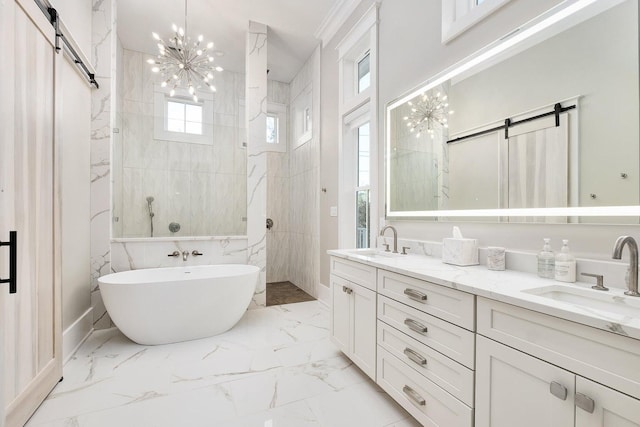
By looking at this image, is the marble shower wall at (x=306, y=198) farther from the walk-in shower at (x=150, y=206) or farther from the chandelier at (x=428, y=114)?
the walk-in shower at (x=150, y=206)

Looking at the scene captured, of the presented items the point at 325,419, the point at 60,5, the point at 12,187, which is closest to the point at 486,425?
the point at 325,419

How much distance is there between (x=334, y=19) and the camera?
3.37m

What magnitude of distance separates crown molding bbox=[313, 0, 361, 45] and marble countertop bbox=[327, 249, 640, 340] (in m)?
2.77

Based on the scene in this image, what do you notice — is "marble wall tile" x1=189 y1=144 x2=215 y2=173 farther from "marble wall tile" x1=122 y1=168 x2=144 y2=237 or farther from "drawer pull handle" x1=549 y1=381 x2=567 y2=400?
"drawer pull handle" x1=549 y1=381 x2=567 y2=400

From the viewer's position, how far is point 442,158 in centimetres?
204

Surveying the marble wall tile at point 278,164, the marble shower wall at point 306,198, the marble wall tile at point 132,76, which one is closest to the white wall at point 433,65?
the marble shower wall at point 306,198

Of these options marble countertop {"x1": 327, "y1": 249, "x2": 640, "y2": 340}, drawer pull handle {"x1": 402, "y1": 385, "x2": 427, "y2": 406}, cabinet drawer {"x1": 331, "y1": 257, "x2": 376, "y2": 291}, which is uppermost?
marble countertop {"x1": 327, "y1": 249, "x2": 640, "y2": 340}

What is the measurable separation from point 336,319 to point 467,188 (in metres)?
1.35

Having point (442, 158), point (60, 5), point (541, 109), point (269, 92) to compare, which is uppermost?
point (269, 92)

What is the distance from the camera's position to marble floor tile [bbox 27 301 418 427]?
63.6 inches

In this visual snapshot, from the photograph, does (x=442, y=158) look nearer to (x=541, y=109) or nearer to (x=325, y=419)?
(x=541, y=109)

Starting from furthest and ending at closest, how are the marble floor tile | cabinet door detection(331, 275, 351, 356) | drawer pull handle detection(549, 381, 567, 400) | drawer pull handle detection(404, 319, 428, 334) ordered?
1. cabinet door detection(331, 275, 351, 356)
2. the marble floor tile
3. drawer pull handle detection(404, 319, 428, 334)
4. drawer pull handle detection(549, 381, 567, 400)

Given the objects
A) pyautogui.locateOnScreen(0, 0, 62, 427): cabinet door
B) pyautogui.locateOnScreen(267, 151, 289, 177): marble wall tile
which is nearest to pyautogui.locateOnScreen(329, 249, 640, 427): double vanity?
pyautogui.locateOnScreen(0, 0, 62, 427): cabinet door

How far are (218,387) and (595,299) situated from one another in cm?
204
